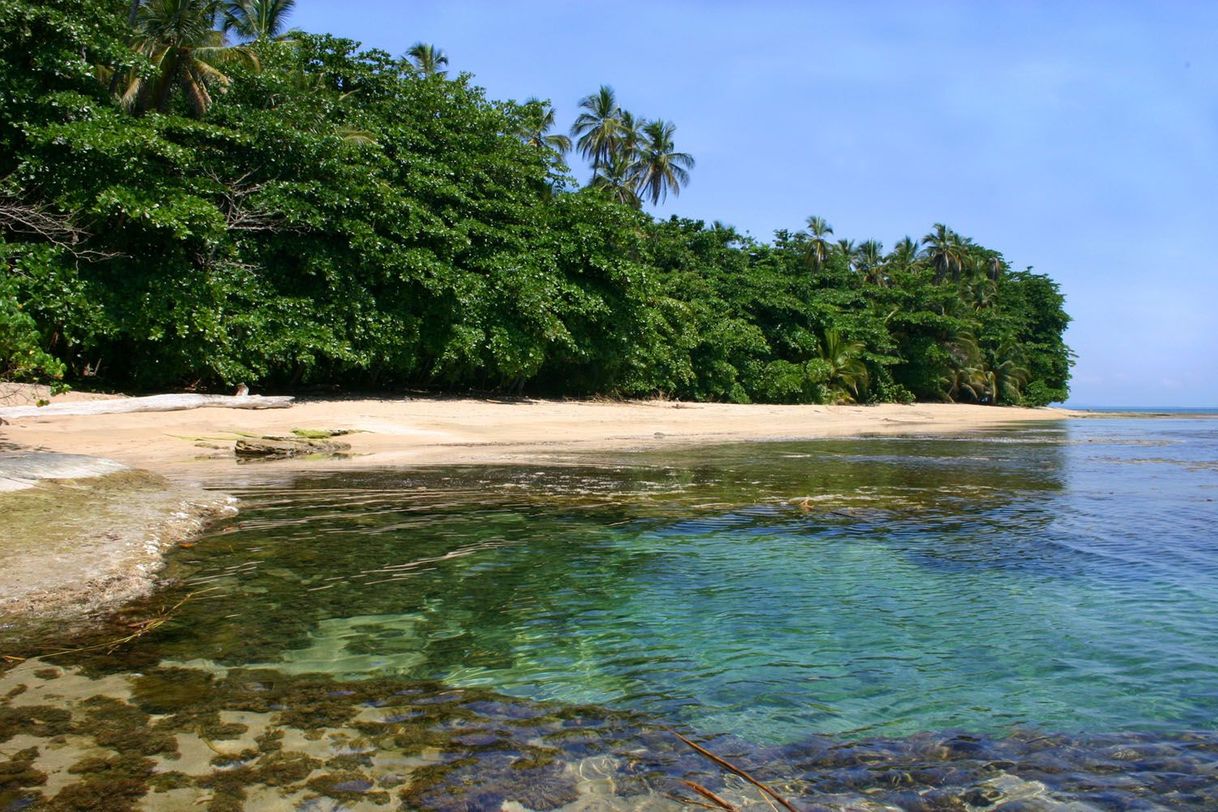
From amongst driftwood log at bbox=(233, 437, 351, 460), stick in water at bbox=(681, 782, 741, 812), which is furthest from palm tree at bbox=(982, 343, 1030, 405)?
stick in water at bbox=(681, 782, 741, 812)

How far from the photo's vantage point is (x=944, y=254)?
6359cm

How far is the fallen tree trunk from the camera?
1375 cm

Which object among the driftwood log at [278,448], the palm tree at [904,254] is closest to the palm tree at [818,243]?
the palm tree at [904,254]

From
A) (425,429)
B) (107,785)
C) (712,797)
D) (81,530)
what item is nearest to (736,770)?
(712,797)

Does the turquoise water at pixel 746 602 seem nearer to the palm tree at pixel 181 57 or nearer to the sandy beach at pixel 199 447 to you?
the sandy beach at pixel 199 447

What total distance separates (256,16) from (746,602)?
39802 millimetres

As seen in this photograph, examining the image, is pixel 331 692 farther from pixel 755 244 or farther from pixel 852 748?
pixel 755 244

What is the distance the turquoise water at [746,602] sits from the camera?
150 inches

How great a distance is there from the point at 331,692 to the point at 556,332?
20.7m

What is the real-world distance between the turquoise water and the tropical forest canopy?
6616 mm

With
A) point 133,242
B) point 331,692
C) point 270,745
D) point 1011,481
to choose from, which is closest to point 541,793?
point 270,745

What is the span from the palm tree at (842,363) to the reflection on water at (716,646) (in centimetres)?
3234

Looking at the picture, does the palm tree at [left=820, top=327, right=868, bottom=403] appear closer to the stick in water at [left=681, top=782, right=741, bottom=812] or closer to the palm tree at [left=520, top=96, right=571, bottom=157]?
the palm tree at [left=520, top=96, right=571, bottom=157]

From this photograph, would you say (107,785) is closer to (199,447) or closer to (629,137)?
(199,447)
